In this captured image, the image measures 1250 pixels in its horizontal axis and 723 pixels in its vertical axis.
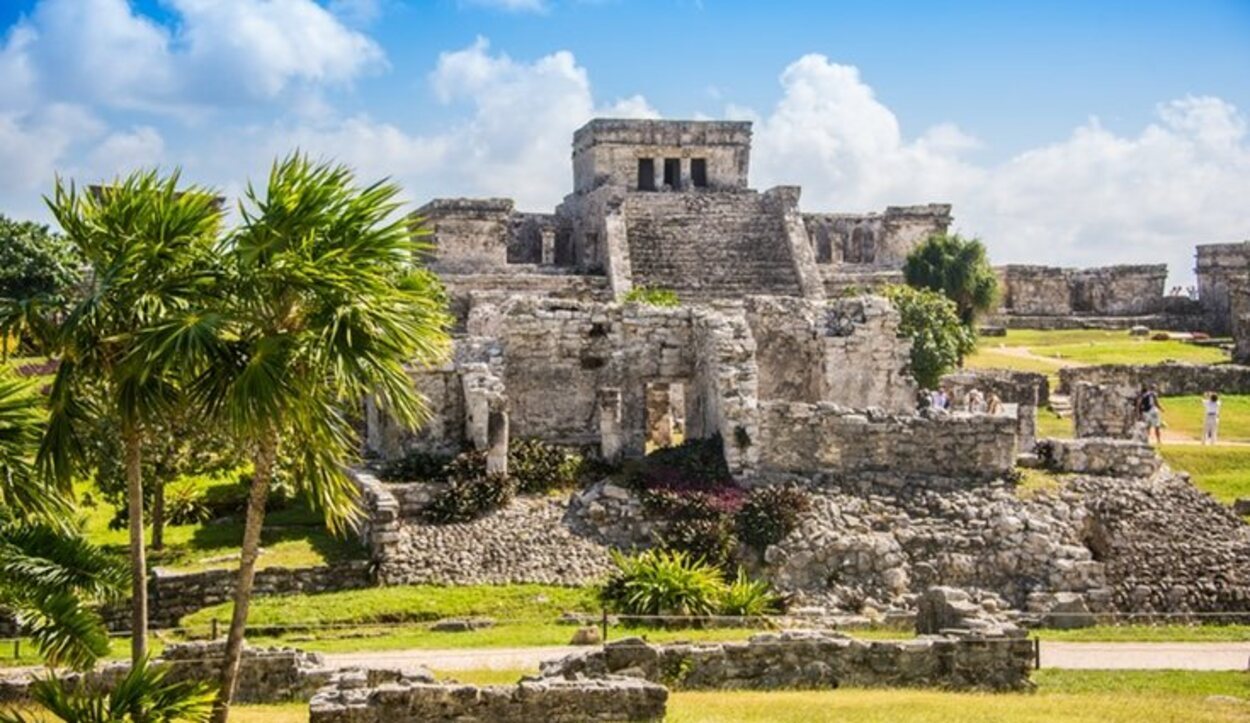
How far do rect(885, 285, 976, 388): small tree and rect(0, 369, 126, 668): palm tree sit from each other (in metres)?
23.9

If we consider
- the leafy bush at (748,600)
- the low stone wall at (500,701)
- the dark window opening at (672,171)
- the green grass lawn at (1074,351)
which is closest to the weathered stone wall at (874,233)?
the green grass lawn at (1074,351)

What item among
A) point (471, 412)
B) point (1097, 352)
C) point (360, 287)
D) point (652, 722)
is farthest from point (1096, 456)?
point (1097, 352)

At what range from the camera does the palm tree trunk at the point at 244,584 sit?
12344 millimetres

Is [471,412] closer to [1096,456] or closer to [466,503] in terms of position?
[466,503]

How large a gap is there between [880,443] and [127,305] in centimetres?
1496

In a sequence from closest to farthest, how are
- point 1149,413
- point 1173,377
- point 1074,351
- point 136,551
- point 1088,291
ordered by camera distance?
point 136,551, point 1149,413, point 1173,377, point 1074,351, point 1088,291

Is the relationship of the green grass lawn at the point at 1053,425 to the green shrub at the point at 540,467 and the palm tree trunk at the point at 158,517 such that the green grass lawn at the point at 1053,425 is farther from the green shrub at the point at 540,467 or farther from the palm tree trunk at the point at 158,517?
the palm tree trunk at the point at 158,517

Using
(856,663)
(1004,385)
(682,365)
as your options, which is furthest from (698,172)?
(856,663)

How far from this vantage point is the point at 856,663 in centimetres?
1689

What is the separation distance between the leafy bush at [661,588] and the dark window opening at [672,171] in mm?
27635

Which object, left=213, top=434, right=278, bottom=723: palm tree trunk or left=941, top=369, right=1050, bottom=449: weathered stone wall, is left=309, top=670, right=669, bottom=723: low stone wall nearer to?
left=213, top=434, right=278, bottom=723: palm tree trunk

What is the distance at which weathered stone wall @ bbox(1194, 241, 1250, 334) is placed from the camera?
55.1 meters

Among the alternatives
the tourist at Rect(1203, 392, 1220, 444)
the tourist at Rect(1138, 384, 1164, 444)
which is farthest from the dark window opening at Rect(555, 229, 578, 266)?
the tourist at Rect(1203, 392, 1220, 444)

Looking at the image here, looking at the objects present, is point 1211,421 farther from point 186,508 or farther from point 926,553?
point 186,508
